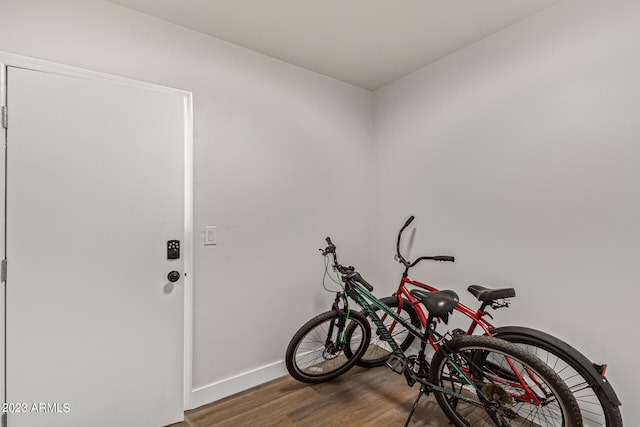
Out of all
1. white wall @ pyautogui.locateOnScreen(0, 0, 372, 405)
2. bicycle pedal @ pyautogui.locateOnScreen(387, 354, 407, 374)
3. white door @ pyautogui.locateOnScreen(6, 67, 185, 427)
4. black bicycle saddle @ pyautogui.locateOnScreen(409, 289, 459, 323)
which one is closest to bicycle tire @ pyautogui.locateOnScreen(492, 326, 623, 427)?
black bicycle saddle @ pyautogui.locateOnScreen(409, 289, 459, 323)

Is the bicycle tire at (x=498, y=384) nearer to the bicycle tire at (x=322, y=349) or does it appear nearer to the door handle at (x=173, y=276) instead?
the bicycle tire at (x=322, y=349)

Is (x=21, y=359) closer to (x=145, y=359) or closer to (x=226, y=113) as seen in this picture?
(x=145, y=359)

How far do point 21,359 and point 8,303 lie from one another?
273 mm

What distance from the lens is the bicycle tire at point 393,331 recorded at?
221 cm

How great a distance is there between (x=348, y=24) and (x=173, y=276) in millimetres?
1847

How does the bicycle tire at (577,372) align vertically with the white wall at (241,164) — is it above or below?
below

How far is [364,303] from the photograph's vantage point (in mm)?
1960

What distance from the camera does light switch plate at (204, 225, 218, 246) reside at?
194 cm

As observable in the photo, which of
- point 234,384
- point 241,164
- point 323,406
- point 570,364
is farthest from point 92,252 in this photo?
point 570,364

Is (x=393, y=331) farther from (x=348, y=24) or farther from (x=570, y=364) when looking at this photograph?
(x=348, y=24)

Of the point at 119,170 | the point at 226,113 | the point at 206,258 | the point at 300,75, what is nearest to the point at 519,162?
the point at 300,75

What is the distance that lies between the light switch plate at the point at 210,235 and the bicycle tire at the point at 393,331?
1.14 meters

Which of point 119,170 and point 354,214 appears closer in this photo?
point 119,170

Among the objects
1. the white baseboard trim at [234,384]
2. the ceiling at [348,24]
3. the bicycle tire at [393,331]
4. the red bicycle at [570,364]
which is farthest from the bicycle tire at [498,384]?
the ceiling at [348,24]
